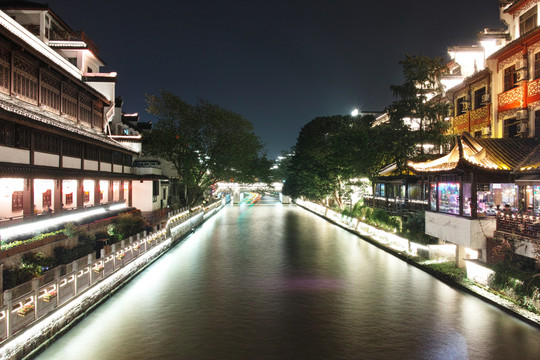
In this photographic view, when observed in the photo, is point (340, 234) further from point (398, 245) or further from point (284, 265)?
point (284, 265)

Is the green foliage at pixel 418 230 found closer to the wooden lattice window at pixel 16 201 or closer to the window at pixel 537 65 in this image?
the window at pixel 537 65

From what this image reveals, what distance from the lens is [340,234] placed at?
29.1 meters

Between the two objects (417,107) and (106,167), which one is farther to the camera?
(106,167)

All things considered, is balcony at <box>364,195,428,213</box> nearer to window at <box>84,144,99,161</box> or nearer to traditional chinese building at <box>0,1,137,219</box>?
traditional chinese building at <box>0,1,137,219</box>

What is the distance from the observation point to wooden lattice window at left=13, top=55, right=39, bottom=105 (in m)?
18.9

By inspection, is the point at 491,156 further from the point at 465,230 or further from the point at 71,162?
the point at 71,162

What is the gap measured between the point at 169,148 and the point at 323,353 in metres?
32.9

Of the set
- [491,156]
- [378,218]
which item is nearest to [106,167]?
[378,218]

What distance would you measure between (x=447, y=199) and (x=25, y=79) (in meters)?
22.5

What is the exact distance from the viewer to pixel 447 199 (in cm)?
1891

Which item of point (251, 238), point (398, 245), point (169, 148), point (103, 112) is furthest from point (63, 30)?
point (398, 245)

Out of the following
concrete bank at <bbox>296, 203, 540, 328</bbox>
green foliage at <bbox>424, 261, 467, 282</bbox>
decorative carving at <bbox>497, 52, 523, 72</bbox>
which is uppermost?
decorative carving at <bbox>497, 52, 523, 72</bbox>

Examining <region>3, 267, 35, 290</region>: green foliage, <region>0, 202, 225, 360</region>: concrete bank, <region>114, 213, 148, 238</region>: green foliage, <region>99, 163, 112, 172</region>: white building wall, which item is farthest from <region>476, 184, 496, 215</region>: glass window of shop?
<region>99, 163, 112, 172</region>: white building wall

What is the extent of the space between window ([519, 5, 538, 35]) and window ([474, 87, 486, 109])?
13.7 feet
